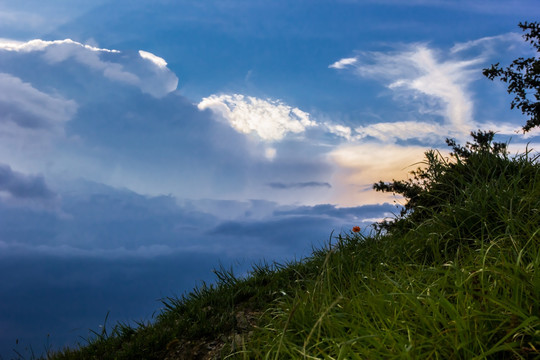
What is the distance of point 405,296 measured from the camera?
11.9 feet

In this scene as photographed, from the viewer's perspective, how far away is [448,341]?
289cm

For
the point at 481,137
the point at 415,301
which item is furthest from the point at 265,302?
the point at 481,137

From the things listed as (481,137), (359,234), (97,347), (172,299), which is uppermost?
(481,137)

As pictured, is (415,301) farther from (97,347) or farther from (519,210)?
(97,347)

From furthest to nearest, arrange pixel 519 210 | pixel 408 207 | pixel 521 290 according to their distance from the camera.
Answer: pixel 408 207, pixel 519 210, pixel 521 290

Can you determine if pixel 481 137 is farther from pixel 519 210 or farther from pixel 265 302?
pixel 265 302

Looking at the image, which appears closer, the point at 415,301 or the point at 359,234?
the point at 415,301

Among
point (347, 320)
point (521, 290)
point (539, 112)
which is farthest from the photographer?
point (539, 112)

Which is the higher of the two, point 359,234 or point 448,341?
point 359,234

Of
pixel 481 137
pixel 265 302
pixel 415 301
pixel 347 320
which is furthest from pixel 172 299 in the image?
pixel 481 137

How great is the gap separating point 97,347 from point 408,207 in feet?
18.4

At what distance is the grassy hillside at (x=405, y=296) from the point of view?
2.97m

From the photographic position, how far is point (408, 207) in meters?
8.37

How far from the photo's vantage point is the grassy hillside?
2.97 m
